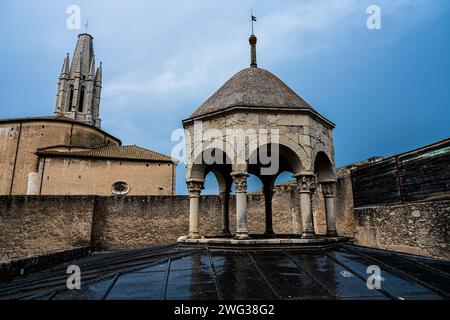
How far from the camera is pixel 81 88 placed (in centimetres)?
4716

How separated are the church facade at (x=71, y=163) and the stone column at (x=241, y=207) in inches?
782

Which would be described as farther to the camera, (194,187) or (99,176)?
(99,176)

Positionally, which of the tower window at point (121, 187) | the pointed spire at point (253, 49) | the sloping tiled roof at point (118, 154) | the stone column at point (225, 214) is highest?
the sloping tiled roof at point (118, 154)

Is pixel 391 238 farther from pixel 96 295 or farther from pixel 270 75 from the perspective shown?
pixel 96 295

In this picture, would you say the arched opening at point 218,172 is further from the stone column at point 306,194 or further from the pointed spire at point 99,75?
the pointed spire at point 99,75

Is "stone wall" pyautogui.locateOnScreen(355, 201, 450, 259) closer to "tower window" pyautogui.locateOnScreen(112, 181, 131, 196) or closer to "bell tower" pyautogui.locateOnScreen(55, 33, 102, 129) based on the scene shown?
"tower window" pyautogui.locateOnScreen(112, 181, 131, 196)

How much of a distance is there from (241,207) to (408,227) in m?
7.25

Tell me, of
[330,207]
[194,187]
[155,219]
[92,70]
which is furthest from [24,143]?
[330,207]

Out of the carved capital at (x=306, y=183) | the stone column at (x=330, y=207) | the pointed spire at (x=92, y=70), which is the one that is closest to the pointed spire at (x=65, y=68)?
the pointed spire at (x=92, y=70)

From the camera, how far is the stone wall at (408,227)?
828cm

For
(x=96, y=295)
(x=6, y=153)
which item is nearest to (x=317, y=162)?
(x=96, y=295)

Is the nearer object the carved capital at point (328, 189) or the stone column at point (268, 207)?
the carved capital at point (328, 189)

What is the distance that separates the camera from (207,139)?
5.88m

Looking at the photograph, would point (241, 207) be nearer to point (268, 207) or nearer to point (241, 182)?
point (241, 182)
